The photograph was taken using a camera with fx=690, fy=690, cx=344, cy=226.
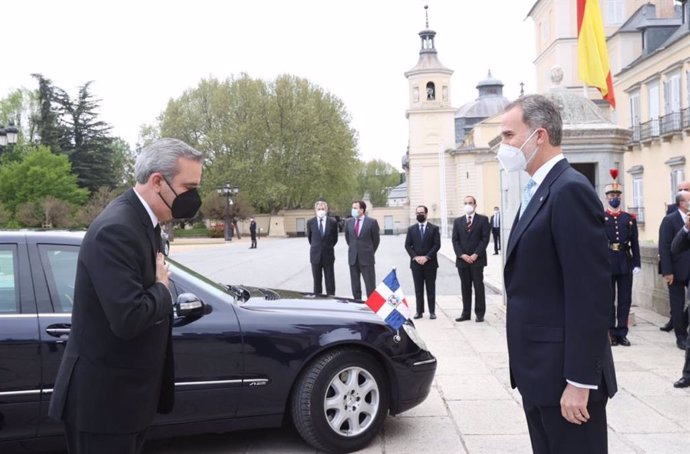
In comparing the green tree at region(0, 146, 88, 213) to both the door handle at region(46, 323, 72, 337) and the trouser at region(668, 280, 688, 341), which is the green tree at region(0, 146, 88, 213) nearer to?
the trouser at region(668, 280, 688, 341)

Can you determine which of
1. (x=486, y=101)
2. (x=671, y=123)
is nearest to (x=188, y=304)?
(x=671, y=123)

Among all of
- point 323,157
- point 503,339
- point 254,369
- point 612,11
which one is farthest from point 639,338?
point 323,157

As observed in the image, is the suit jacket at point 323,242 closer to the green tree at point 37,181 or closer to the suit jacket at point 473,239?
the suit jacket at point 473,239

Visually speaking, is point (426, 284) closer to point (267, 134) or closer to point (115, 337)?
point (115, 337)

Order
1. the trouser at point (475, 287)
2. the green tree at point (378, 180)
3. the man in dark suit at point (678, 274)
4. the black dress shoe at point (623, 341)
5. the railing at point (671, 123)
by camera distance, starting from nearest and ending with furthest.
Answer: the man in dark suit at point (678, 274) → the black dress shoe at point (623, 341) → the trouser at point (475, 287) → the railing at point (671, 123) → the green tree at point (378, 180)

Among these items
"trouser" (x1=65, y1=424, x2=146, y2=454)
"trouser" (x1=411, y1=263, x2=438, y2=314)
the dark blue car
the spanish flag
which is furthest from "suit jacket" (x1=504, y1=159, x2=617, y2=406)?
the spanish flag

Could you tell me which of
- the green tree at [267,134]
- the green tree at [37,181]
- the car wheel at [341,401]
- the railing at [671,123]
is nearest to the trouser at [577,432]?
the car wheel at [341,401]

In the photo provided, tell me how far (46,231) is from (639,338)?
7.85m

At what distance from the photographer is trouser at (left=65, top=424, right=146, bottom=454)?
2873mm

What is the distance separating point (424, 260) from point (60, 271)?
817cm

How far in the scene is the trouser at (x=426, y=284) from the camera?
12.0 m

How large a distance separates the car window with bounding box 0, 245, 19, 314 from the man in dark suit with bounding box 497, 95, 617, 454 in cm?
327

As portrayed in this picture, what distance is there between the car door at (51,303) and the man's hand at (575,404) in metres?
3.16

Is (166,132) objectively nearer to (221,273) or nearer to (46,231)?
(221,273)
